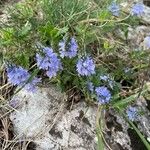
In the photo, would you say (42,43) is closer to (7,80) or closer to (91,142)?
(7,80)

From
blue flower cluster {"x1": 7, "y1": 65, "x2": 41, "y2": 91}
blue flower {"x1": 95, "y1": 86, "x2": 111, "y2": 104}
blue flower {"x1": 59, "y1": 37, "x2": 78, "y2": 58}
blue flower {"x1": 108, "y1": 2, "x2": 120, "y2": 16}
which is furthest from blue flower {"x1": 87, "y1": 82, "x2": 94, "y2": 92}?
blue flower {"x1": 108, "y1": 2, "x2": 120, "y2": 16}

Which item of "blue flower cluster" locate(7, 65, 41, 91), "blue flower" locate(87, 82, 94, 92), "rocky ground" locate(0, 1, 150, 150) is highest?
"blue flower cluster" locate(7, 65, 41, 91)

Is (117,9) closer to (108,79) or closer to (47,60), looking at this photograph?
(108,79)

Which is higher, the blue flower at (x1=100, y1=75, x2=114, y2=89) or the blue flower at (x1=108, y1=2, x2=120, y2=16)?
the blue flower at (x1=108, y1=2, x2=120, y2=16)

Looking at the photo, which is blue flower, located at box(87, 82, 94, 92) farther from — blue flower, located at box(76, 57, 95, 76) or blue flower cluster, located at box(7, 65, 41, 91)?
blue flower cluster, located at box(7, 65, 41, 91)

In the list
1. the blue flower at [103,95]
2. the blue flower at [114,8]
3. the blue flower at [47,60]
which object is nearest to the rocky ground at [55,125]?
the blue flower at [103,95]

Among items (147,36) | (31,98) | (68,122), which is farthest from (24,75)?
(147,36)
